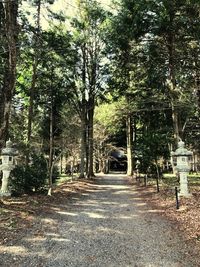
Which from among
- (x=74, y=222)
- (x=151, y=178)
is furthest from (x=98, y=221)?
(x=151, y=178)

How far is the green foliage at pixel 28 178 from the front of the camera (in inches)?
573

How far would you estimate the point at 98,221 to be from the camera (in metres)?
10.1

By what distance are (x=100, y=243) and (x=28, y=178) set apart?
7.93 meters

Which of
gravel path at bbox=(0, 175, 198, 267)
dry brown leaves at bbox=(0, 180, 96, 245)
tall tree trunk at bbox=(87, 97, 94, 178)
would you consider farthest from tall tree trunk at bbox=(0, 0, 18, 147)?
tall tree trunk at bbox=(87, 97, 94, 178)

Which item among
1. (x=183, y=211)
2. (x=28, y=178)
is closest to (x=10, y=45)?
(x=28, y=178)

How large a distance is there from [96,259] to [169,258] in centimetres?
147

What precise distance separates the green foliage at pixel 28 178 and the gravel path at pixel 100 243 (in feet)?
12.3

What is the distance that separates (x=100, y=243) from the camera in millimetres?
7578

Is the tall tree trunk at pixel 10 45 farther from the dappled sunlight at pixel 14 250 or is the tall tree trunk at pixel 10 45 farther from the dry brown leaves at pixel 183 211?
the dry brown leaves at pixel 183 211

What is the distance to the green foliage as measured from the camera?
14.5 meters

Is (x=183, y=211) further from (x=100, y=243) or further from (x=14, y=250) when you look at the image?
(x=14, y=250)

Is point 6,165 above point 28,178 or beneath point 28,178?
above

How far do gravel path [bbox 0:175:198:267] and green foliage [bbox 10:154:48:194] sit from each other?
12.3 ft

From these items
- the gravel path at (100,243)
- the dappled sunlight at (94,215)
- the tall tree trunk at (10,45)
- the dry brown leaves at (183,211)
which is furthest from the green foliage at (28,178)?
the dry brown leaves at (183,211)
